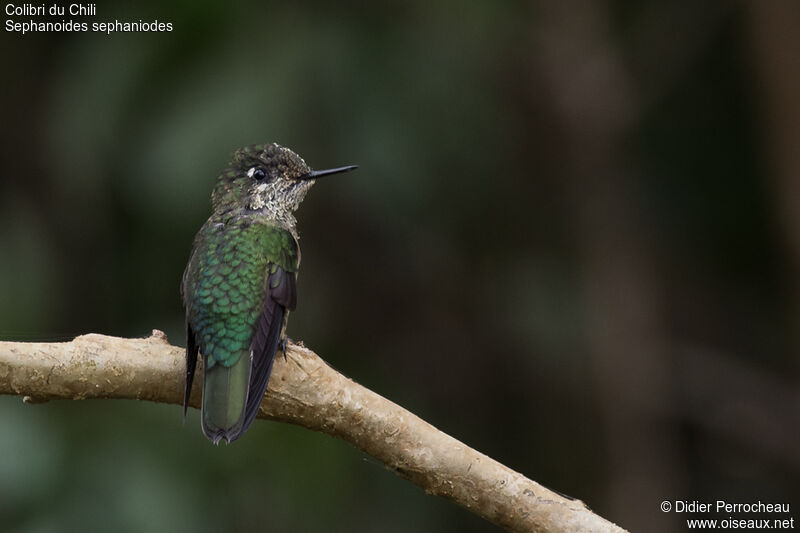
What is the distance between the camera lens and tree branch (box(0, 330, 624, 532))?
3.29m

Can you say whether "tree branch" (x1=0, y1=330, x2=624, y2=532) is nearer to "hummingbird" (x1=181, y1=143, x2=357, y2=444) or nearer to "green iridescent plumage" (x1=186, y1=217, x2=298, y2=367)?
"hummingbird" (x1=181, y1=143, x2=357, y2=444)

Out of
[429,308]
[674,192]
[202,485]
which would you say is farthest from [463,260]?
[202,485]

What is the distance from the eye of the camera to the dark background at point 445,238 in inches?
229

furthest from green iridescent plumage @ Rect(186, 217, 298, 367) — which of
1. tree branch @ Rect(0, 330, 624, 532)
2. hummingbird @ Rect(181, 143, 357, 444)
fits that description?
tree branch @ Rect(0, 330, 624, 532)

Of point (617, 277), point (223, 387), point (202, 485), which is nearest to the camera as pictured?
point (223, 387)

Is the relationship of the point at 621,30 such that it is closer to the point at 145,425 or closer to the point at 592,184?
the point at 592,184

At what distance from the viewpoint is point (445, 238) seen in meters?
7.67

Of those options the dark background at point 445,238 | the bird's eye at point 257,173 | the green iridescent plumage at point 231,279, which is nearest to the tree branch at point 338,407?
the green iridescent plumage at point 231,279

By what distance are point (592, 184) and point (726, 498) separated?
2253 millimetres

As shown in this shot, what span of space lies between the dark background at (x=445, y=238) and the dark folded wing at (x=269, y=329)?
177cm

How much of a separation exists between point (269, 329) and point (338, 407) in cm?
57

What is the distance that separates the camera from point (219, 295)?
392cm

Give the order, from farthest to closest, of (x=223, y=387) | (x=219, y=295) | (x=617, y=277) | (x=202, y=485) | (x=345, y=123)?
(x=617, y=277) → (x=345, y=123) → (x=202, y=485) → (x=219, y=295) → (x=223, y=387)

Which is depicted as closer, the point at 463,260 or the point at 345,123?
the point at 345,123
